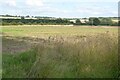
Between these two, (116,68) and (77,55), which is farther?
(77,55)

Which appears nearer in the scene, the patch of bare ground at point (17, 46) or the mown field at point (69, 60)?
the mown field at point (69, 60)

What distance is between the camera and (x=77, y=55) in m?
8.62

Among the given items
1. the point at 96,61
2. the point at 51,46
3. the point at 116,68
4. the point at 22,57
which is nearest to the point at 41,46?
the point at 51,46

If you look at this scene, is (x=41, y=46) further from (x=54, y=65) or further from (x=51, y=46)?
(x=54, y=65)

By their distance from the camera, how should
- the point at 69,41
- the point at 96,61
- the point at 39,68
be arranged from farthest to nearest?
1. the point at 69,41
2. the point at 96,61
3. the point at 39,68

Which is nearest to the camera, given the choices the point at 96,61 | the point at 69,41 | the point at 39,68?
the point at 39,68

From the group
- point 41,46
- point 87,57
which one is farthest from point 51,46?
point 87,57

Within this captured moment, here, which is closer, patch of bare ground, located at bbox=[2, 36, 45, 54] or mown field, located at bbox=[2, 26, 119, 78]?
mown field, located at bbox=[2, 26, 119, 78]

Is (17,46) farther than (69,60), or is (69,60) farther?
(17,46)

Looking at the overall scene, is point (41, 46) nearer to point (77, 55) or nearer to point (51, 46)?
point (51, 46)

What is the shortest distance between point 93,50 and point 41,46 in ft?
4.80

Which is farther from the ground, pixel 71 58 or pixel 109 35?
pixel 109 35

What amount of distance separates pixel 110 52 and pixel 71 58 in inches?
42.4

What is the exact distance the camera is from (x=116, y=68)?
7914mm
